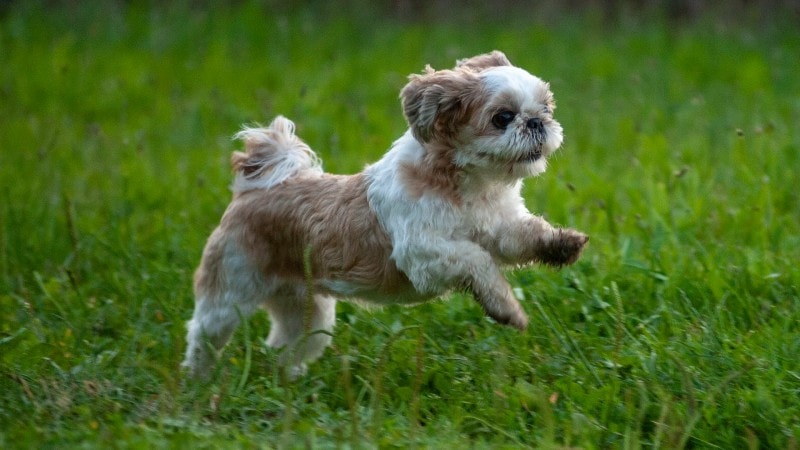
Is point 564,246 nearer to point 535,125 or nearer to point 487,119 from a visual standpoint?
point 535,125

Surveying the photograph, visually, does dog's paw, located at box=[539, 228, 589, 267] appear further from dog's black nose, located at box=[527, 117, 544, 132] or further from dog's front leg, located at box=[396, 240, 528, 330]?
dog's black nose, located at box=[527, 117, 544, 132]

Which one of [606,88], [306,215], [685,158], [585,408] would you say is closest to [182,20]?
[606,88]

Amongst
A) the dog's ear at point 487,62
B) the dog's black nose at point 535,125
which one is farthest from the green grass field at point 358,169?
the dog's ear at point 487,62

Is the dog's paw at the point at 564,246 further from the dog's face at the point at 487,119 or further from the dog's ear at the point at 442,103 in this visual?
the dog's ear at the point at 442,103

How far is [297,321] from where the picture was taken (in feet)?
18.5

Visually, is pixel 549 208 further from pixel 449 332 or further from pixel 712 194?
pixel 449 332

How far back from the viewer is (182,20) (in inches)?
468

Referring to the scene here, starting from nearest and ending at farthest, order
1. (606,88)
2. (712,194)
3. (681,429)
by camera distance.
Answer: (681,429)
(712,194)
(606,88)

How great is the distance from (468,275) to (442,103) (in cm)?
74

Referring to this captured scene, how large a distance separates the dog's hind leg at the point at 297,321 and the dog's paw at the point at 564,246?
1238 millimetres

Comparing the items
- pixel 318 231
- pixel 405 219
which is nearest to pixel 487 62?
pixel 405 219

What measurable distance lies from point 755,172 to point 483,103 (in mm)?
3298

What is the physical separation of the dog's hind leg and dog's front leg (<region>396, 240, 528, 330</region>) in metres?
0.84

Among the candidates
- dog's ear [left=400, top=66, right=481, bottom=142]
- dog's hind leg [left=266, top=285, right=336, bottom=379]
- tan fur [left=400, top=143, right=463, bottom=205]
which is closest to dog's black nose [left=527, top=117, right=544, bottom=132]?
dog's ear [left=400, top=66, right=481, bottom=142]
